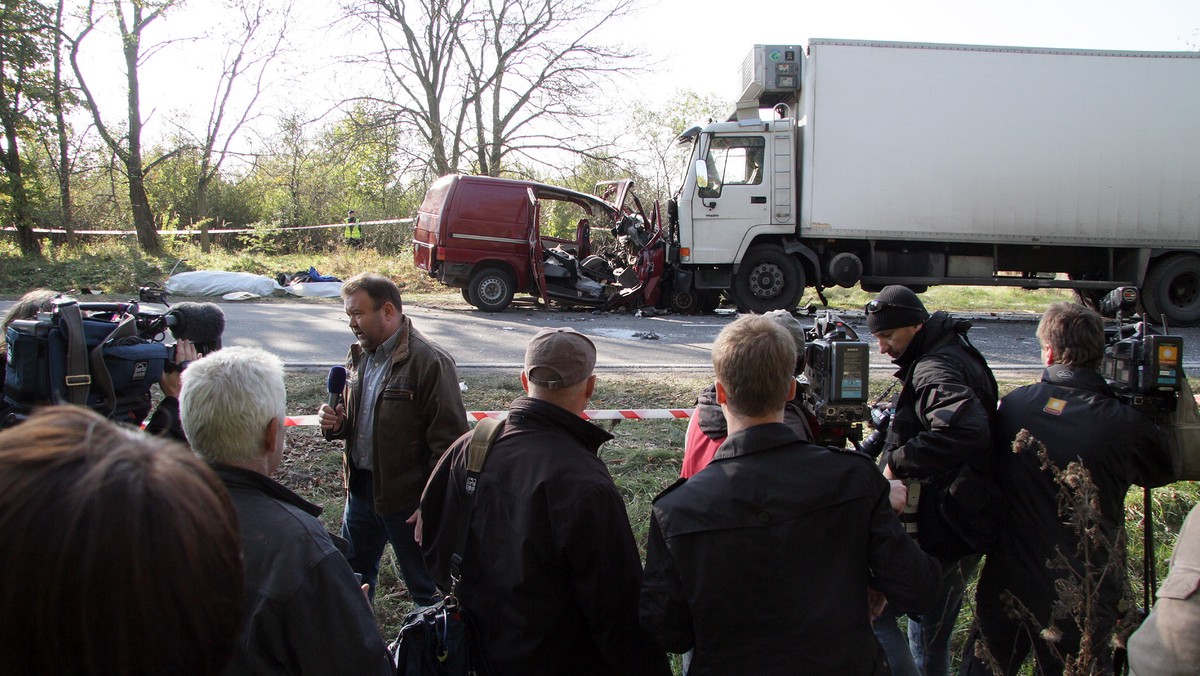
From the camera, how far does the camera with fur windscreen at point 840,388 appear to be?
8.91 ft

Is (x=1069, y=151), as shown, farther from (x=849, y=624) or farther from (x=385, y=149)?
(x=385, y=149)

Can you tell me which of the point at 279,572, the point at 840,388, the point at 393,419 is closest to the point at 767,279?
the point at 393,419

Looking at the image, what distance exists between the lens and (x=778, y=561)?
1.96 m

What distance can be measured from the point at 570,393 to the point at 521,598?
1.97 ft

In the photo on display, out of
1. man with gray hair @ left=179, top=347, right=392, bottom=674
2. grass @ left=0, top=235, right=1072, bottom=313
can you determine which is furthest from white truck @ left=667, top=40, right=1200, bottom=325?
man with gray hair @ left=179, top=347, right=392, bottom=674

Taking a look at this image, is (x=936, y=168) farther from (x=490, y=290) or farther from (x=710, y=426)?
(x=710, y=426)

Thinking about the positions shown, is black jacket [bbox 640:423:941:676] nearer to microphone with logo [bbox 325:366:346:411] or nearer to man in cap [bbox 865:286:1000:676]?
man in cap [bbox 865:286:1000:676]

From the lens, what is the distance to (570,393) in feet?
7.82

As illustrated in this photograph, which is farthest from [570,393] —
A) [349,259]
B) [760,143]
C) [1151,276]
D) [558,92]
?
[558,92]

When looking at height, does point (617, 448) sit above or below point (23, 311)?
below

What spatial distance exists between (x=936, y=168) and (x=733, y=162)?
302 centimetres

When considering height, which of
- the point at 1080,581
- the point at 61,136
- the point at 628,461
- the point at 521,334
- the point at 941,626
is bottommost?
the point at 941,626

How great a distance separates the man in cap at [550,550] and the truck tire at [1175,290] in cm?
1292

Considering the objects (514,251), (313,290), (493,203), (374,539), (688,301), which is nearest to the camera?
(374,539)
